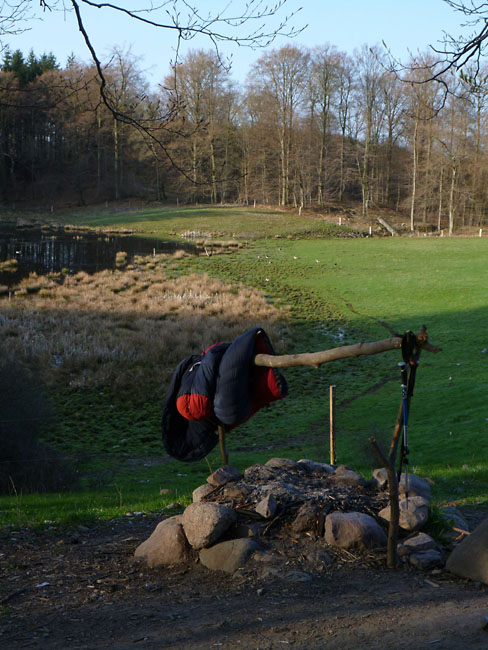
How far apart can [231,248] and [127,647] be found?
45.6 meters

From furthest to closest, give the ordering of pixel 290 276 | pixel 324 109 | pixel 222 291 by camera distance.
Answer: pixel 324 109 → pixel 290 276 → pixel 222 291

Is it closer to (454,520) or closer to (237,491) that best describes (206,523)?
(237,491)

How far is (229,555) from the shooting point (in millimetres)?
5691

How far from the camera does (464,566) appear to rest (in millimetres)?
5363

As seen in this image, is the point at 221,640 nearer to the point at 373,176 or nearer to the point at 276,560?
the point at 276,560

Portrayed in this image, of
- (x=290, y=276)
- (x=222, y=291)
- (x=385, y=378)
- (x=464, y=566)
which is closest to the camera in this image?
(x=464, y=566)

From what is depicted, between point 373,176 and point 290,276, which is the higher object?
point 373,176

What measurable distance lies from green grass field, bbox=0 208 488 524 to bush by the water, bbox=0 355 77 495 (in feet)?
2.42

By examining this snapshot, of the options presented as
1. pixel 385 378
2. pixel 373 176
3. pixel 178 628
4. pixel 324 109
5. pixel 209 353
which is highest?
pixel 324 109

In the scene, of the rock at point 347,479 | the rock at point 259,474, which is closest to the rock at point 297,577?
the rock at point 259,474

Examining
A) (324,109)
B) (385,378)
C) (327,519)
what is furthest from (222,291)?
(324,109)

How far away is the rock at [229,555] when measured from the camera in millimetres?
5621

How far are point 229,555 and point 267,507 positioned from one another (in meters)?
0.62

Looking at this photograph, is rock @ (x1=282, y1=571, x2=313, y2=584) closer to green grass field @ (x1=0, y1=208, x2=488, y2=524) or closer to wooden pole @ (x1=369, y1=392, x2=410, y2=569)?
wooden pole @ (x1=369, y1=392, x2=410, y2=569)
